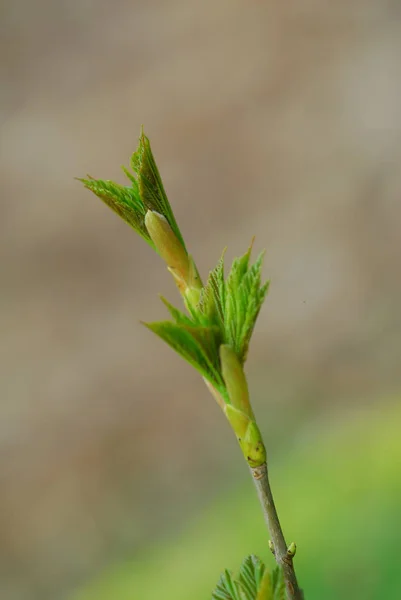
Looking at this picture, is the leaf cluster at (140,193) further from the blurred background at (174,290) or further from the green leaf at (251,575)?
the blurred background at (174,290)

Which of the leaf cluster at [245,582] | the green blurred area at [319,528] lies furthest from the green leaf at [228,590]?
the green blurred area at [319,528]

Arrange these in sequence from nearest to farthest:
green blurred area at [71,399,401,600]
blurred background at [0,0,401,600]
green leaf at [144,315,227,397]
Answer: green leaf at [144,315,227,397] → green blurred area at [71,399,401,600] → blurred background at [0,0,401,600]

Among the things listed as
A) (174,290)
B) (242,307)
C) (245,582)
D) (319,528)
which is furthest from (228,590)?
(174,290)

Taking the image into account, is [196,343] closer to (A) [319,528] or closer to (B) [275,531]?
(B) [275,531]

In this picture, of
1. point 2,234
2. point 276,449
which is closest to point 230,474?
point 276,449

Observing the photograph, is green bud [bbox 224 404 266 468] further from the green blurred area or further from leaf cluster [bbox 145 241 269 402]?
the green blurred area

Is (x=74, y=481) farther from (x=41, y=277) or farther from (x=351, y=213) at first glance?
(x=351, y=213)

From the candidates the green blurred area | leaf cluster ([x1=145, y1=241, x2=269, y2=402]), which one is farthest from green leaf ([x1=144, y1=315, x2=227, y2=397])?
the green blurred area
